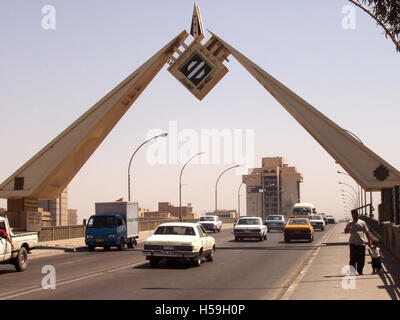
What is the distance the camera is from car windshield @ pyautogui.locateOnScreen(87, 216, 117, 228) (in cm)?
3303

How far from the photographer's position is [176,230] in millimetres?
22609

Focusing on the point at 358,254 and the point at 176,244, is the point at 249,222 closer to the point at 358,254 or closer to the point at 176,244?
the point at 176,244

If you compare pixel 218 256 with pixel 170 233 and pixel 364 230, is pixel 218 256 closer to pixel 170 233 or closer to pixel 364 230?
pixel 170 233

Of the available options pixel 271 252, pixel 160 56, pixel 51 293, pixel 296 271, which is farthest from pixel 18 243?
pixel 160 56

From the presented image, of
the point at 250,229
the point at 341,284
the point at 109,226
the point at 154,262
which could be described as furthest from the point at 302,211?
the point at 341,284

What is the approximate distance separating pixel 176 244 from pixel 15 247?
5.40 meters

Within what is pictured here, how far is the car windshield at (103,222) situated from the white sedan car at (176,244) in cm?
1066

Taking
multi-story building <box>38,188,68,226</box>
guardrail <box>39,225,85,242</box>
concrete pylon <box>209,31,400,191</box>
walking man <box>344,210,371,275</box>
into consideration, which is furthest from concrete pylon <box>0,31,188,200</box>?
multi-story building <box>38,188,68,226</box>

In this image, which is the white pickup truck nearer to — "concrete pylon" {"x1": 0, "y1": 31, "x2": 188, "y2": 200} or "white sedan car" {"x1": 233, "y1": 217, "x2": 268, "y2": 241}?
"concrete pylon" {"x1": 0, "y1": 31, "x2": 188, "y2": 200}

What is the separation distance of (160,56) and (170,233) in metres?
21.5

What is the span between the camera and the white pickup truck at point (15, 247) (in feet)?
64.6

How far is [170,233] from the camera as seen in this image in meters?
22.4

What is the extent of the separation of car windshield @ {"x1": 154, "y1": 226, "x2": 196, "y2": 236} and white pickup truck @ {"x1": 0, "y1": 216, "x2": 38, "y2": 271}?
458cm

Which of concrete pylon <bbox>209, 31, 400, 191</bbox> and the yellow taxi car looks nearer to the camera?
concrete pylon <bbox>209, 31, 400, 191</bbox>
